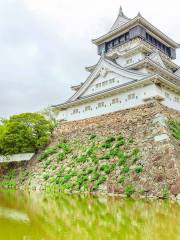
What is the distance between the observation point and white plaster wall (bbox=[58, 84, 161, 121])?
759 inches

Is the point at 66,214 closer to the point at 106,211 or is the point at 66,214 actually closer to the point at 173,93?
the point at 106,211

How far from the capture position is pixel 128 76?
20.9 metres

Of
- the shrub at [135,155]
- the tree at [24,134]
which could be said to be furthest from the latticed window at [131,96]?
the tree at [24,134]

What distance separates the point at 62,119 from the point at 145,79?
964 cm

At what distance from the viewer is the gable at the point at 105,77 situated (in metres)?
21.4

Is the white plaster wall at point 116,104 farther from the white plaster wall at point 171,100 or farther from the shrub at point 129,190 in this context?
the shrub at point 129,190

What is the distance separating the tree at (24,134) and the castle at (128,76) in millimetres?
2223

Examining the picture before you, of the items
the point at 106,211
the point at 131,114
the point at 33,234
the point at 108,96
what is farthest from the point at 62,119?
the point at 33,234

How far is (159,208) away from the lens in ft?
33.5

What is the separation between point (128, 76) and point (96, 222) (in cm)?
1431

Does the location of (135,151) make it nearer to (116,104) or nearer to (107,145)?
(107,145)

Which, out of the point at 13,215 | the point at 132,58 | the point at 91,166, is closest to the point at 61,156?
the point at 91,166

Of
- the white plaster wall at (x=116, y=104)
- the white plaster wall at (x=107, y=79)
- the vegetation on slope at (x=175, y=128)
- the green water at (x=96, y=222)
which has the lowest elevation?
the green water at (x=96, y=222)

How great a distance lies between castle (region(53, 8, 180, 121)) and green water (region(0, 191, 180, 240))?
9.86 metres
